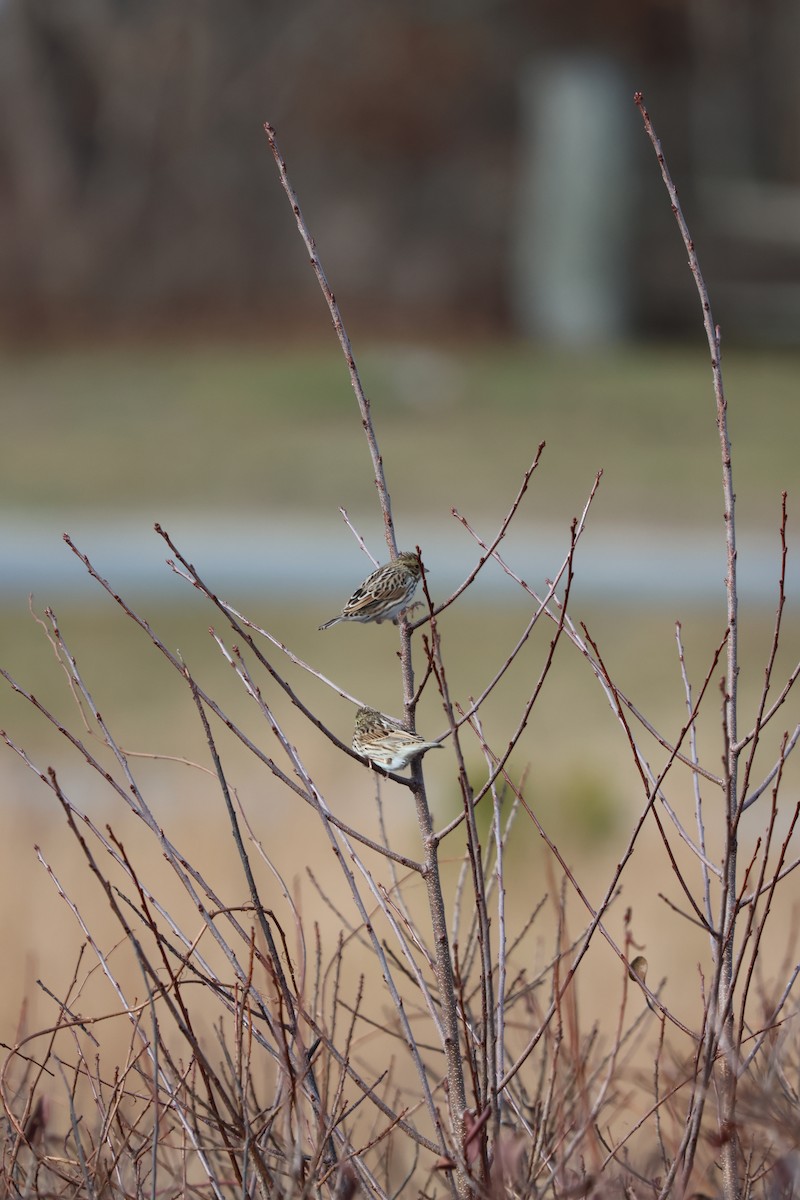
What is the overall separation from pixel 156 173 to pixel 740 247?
28.0 feet

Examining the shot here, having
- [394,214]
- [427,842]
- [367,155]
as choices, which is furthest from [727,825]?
[367,155]

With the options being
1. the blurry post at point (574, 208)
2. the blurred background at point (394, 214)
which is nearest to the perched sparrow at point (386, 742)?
the blurred background at point (394, 214)

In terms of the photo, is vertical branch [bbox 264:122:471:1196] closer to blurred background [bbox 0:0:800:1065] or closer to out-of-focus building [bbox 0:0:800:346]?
blurred background [bbox 0:0:800:1065]

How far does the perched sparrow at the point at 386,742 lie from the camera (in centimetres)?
200

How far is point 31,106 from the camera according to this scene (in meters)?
21.0

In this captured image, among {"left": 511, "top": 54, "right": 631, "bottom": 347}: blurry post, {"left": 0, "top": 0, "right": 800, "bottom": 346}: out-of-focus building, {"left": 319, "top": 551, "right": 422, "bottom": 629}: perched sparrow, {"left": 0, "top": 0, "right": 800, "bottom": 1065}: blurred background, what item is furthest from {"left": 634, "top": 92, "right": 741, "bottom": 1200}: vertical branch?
{"left": 511, "top": 54, "right": 631, "bottom": 347}: blurry post

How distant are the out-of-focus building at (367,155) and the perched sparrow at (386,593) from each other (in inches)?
747

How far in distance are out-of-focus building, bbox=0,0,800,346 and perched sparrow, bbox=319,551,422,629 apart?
19.0m

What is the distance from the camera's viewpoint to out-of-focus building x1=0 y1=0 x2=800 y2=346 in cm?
2095

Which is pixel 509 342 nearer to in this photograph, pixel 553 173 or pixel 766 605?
pixel 553 173

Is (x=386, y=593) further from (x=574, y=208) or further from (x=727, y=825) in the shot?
(x=574, y=208)

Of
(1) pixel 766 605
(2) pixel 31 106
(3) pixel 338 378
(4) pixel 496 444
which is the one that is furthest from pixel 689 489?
(2) pixel 31 106

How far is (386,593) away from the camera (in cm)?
232

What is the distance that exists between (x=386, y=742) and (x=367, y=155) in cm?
2010
